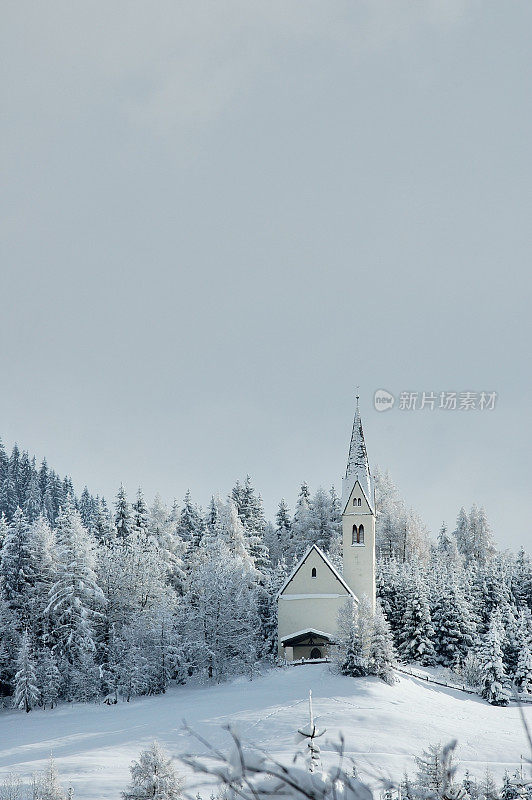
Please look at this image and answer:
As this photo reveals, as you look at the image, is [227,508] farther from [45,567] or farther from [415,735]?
[415,735]

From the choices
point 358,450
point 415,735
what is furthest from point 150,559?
point 415,735

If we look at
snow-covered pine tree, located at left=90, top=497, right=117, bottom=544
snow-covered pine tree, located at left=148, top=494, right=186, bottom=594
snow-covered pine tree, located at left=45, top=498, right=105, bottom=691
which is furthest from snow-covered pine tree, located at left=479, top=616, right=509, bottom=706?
snow-covered pine tree, located at left=90, top=497, right=117, bottom=544

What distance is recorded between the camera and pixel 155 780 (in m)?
16.7

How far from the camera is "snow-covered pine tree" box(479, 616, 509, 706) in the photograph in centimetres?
4366

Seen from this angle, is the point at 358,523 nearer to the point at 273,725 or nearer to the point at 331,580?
the point at 331,580

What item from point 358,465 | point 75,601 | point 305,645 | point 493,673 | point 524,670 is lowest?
point 524,670

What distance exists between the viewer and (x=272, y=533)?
258ft

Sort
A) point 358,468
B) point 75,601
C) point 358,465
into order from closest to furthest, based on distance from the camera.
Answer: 1. point 75,601
2. point 358,468
3. point 358,465

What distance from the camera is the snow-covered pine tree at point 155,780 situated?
1662cm

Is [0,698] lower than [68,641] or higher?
lower

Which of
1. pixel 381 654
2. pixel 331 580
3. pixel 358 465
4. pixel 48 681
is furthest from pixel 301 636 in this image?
pixel 48 681

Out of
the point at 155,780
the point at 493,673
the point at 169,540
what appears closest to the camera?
the point at 155,780

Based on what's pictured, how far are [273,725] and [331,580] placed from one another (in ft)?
68.5

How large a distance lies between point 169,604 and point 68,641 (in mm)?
7880
